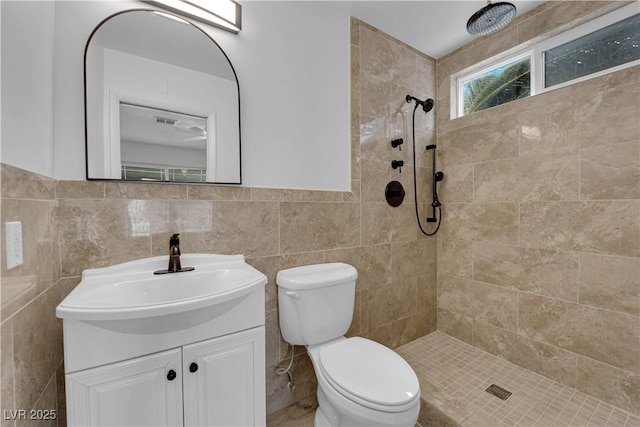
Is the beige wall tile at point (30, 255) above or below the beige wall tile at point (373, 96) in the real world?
below

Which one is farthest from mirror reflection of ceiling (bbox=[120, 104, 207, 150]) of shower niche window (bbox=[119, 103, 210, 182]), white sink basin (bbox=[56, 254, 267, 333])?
white sink basin (bbox=[56, 254, 267, 333])

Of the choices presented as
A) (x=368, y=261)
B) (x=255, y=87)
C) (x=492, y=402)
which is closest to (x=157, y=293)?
(x=255, y=87)

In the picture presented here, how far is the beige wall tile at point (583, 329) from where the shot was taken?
1425 mm

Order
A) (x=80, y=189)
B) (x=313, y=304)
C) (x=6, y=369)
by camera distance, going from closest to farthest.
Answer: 1. (x=6, y=369)
2. (x=80, y=189)
3. (x=313, y=304)

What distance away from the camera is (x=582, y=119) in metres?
1.57

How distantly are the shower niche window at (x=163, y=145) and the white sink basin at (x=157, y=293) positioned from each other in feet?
1.32

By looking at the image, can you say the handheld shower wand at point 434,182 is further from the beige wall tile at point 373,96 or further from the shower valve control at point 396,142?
the beige wall tile at point 373,96

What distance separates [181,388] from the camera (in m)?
0.92

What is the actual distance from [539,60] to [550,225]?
114 centimetres

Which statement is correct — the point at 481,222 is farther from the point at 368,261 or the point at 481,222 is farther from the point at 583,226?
the point at 368,261

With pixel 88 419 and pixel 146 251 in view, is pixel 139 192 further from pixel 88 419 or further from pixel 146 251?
pixel 88 419

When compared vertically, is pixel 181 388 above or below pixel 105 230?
below

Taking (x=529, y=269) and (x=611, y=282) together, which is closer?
(x=611, y=282)

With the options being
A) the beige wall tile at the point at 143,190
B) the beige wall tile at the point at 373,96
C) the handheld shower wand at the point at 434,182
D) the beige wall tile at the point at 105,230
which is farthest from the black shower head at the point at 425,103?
the beige wall tile at the point at 105,230
